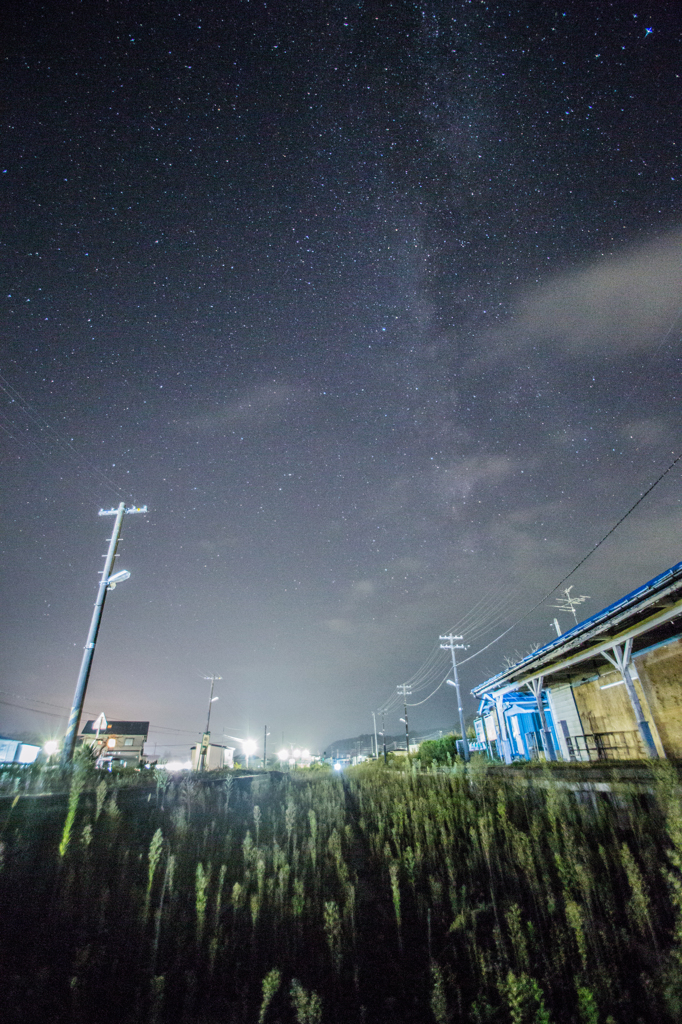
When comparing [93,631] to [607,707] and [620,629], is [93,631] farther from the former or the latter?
[607,707]

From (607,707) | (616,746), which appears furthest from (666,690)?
(607,707)

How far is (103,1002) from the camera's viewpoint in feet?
10.1

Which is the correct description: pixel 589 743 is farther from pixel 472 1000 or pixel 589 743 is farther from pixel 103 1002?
pixel 103 1002

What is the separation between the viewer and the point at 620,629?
612 inches

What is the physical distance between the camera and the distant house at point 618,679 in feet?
45.1

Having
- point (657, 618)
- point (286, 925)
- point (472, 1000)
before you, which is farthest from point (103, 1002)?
point (657, 618)

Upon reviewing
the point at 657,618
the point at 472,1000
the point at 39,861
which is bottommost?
the point at 472,1000

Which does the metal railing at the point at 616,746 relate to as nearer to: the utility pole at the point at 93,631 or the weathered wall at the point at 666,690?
the weathered wall at the point at 666,690

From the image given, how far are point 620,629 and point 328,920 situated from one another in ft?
49.0

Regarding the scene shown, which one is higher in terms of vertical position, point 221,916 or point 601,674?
point 601,674

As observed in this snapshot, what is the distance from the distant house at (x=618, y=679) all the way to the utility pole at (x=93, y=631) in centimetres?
1543

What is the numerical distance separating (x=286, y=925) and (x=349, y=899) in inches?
23.3

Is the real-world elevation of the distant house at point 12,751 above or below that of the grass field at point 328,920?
above

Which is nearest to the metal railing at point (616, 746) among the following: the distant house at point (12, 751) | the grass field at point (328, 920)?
the grass field at point (328, 920)
